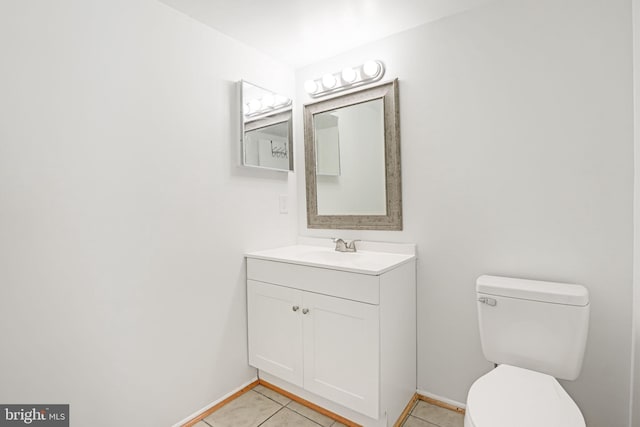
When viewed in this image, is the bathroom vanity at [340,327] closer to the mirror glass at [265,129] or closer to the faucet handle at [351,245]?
the faucet handle at [351,245]

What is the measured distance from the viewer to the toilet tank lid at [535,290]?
51.7 inches

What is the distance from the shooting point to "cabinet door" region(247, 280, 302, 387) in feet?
5.86

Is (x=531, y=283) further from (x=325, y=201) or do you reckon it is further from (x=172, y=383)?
(x=172, y=383)

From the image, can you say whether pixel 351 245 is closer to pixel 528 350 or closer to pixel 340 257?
pixel 340 257

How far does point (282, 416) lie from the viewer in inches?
69.1

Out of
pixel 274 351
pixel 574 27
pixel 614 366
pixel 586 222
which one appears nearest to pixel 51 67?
pixel 274 351

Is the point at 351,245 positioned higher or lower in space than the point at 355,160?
lower

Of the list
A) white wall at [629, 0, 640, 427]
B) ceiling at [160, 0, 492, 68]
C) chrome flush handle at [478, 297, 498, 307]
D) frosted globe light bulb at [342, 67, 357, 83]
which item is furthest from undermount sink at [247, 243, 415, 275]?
ceiling at [160, 0, 492, 68]

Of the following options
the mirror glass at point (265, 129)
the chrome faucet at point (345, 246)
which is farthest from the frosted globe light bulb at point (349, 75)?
the chrome faucet at point (345, 246)

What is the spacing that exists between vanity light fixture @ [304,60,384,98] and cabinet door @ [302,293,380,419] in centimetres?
131

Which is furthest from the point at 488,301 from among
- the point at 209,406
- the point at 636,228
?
the point at 209,406

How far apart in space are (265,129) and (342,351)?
4.56 ft

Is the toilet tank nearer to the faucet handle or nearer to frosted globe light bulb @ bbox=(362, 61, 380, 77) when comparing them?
the faucet handle

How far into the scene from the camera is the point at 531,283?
1.48 meters
